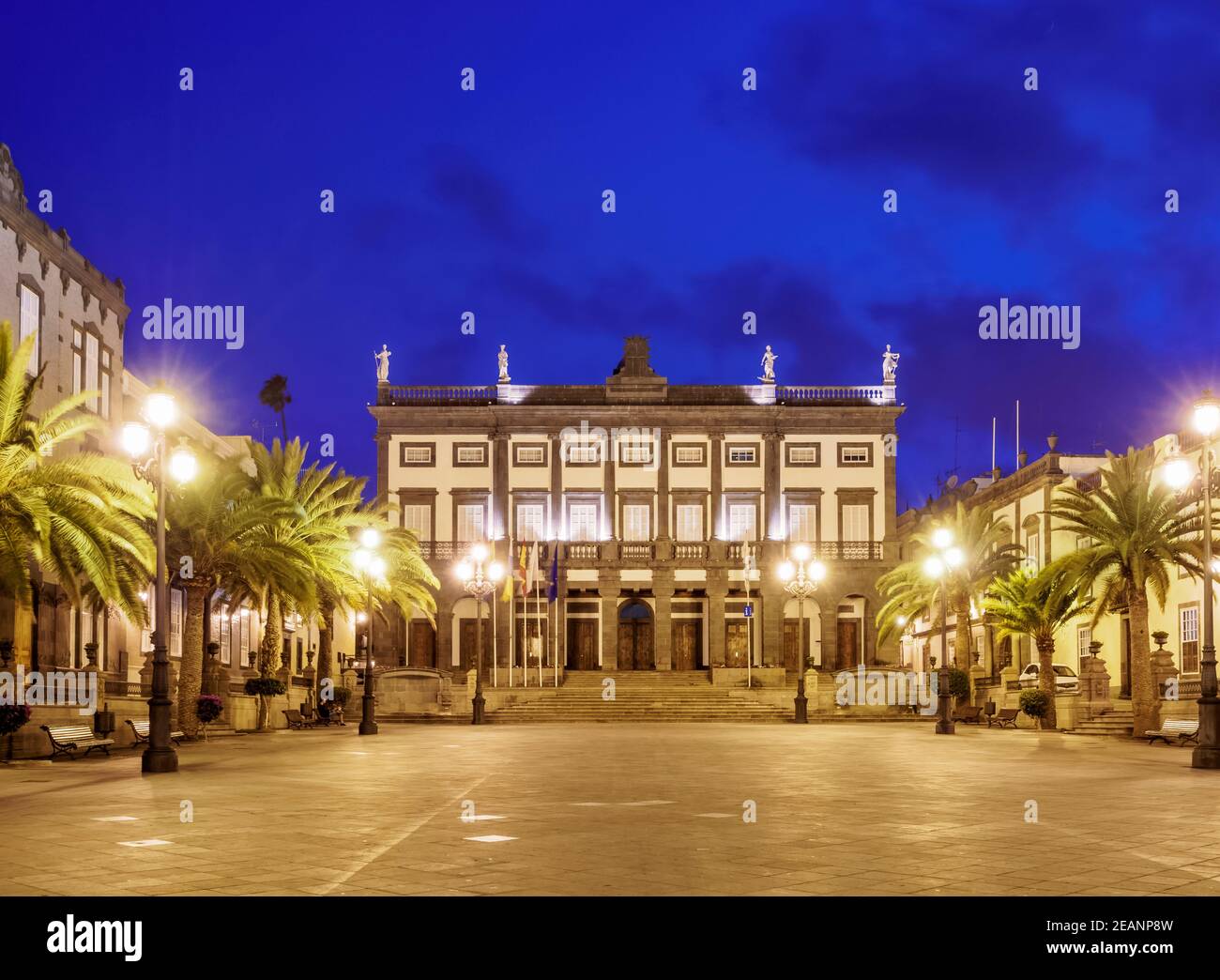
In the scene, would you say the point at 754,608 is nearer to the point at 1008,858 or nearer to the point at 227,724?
the point at 227,724

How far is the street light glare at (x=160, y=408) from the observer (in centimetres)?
2106

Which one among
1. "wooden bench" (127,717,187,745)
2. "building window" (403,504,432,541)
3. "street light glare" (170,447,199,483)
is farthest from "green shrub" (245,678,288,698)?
"building window" (403,504,432,541)

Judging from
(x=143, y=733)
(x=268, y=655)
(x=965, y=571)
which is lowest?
(x=143, y=733)

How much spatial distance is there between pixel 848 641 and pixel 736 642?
5.42 metres

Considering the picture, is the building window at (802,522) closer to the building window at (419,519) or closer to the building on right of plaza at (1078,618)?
the building on right of plaza at (1078,618)

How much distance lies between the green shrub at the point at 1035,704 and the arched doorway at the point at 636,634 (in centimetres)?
2733

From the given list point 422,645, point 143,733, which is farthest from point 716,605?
point 143,733

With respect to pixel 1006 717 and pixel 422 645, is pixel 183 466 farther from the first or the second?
pixel 422 645

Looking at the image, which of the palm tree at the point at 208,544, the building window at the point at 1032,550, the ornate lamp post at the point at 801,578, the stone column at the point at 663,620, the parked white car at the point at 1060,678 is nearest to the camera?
the palm tree at the point at 208,544

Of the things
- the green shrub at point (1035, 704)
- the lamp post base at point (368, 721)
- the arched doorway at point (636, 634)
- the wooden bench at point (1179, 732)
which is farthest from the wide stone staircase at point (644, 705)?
the wooden bench at point (1179, 732)

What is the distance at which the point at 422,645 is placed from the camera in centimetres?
6650

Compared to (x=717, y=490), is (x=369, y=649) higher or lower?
lower

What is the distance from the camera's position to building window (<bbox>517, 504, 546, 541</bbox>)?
67.1 metres
